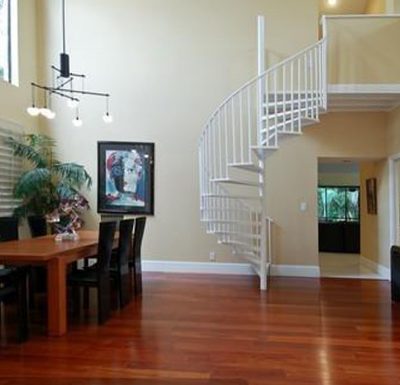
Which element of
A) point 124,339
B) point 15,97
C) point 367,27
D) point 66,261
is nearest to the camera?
point 124,339

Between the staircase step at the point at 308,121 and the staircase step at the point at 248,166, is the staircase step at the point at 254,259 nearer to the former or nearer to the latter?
the staircase step at the point at 248,166

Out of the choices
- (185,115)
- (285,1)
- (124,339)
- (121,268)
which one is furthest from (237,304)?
(285,1)

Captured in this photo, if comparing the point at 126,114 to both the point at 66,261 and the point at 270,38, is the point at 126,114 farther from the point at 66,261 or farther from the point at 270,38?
the point at 66,261

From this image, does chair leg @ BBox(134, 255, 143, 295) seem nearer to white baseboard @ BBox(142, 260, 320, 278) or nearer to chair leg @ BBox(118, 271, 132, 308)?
chair leg @ BBox(118, 271, 132, 308)

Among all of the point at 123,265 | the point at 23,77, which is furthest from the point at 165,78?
the point at 123,265

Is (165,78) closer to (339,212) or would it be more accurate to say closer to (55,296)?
(55,296)

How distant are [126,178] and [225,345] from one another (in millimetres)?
4449

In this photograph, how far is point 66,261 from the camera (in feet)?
14.4

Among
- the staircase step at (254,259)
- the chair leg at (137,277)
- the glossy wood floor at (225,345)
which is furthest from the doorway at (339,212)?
the chair leg at (137,277)

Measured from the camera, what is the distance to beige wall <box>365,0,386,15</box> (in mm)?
8164

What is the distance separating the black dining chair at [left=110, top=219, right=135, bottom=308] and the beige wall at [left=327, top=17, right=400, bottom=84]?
12.3 feet

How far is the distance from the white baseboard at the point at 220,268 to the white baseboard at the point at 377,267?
112cm

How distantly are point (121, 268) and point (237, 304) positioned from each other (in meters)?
1.47

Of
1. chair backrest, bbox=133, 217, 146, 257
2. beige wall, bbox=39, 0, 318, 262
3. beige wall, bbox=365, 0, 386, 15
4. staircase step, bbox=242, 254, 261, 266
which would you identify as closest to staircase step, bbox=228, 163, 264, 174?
staircase step, bbox=242, 254, 261, 266
